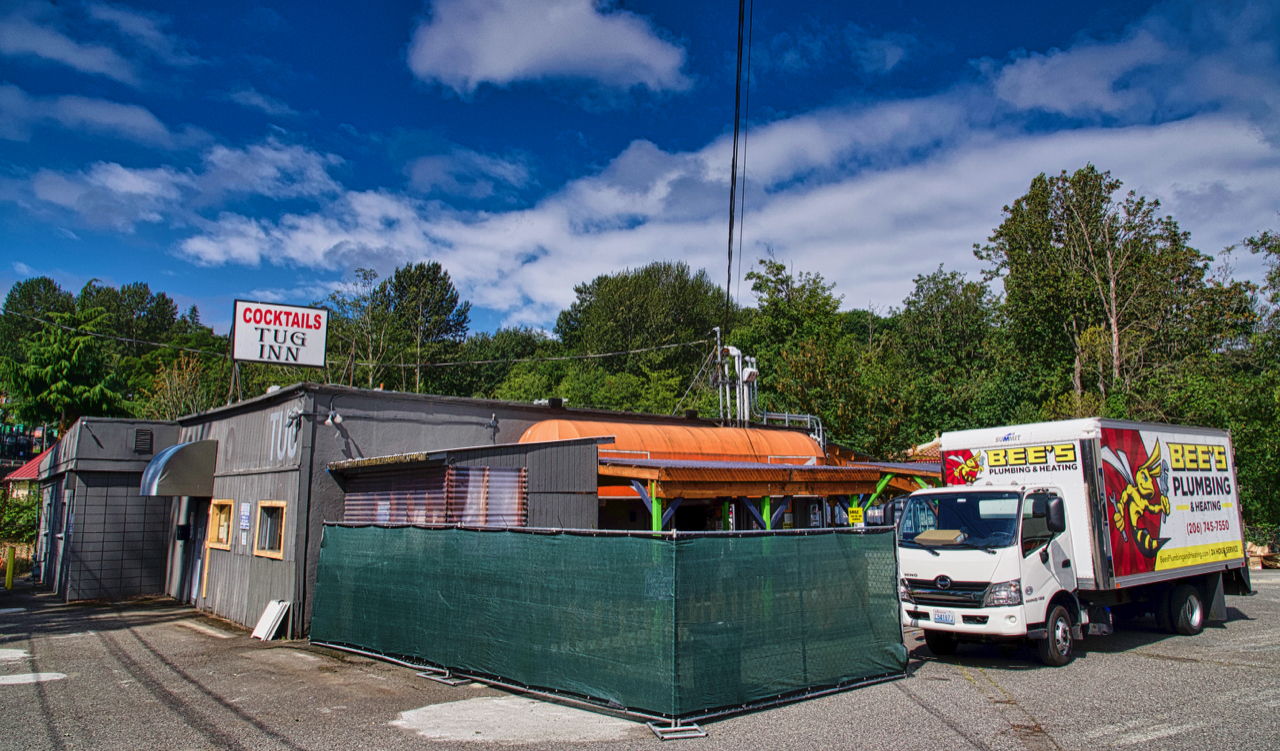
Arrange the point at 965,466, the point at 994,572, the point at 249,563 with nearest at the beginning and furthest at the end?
the point at 994,572 → the point at 965,466 → the point at 249,563

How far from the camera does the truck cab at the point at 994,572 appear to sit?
896cm

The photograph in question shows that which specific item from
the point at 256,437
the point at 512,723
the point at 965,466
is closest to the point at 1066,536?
the point at 965,466

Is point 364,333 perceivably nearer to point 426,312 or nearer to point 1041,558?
point 426,312

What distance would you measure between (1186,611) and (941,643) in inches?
183

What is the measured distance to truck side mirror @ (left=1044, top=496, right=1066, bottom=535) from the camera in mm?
9266

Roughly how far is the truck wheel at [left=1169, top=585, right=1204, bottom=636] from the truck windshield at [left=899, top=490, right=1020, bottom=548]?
4180mm

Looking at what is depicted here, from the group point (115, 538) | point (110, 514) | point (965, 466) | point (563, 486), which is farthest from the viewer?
point (115, 538)

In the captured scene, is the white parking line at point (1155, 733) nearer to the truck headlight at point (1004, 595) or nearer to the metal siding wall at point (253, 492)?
the truck headlight at point (1004, 595)

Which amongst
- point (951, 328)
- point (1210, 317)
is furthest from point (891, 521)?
point (951, 328)

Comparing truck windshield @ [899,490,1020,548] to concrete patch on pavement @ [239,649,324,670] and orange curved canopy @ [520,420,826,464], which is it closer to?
orange curved canopy @ [520,420,826,464]

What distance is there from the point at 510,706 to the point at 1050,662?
6.52 meters

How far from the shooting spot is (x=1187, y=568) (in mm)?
11406

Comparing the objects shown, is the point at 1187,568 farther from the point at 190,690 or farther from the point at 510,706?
the point at 190,690

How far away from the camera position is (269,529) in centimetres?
1404
